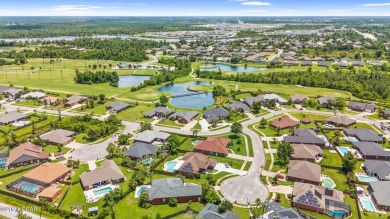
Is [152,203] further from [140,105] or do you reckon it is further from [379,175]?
[140,105]

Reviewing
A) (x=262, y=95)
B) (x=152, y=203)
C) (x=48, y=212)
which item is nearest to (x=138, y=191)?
(x=152, y=203)

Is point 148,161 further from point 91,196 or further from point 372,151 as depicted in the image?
point 372,151

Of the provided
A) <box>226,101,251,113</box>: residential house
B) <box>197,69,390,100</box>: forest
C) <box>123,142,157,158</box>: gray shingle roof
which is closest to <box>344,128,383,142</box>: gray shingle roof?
<box>226,101,251,113</box>: residential house

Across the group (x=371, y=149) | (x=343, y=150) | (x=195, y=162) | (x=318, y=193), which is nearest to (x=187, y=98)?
(x=195, y=162)

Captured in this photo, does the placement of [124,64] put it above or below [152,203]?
above

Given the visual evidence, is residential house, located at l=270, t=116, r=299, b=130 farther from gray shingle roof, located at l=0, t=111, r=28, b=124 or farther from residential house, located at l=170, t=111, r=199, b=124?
gray shingle roof, located at l=0, t=111, r=28, b=124

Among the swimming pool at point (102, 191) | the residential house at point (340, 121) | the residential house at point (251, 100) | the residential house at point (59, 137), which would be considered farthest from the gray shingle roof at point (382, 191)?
the residential house at point (59, 137)
